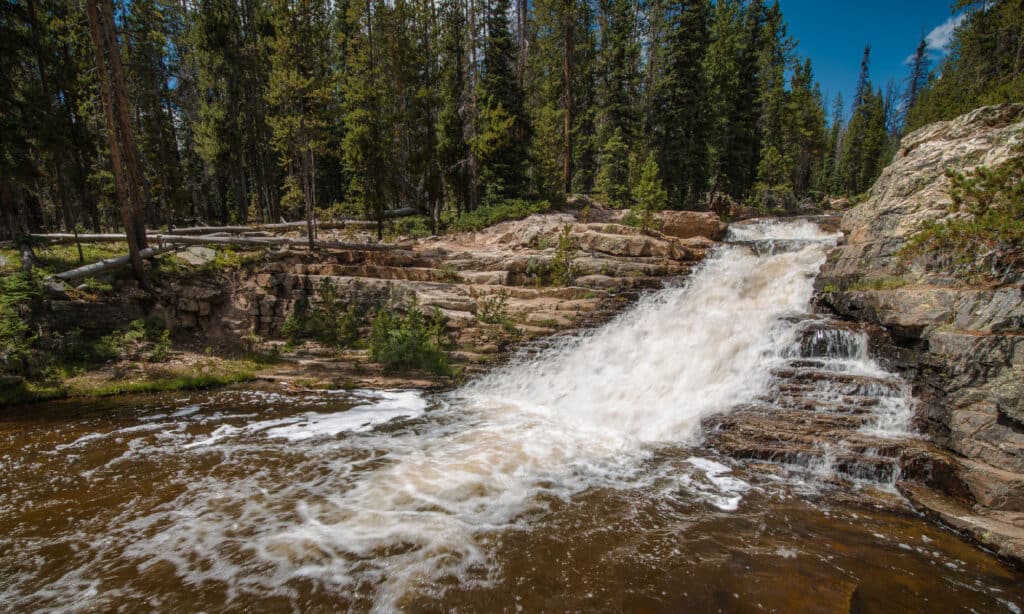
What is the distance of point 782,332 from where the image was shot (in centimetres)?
985

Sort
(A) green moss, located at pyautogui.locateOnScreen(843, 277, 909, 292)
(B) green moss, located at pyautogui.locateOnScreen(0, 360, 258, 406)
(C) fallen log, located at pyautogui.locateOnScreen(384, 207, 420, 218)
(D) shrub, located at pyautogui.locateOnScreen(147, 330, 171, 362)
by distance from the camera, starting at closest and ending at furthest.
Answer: (A) green moss, located at pyautogui.locateOnScreen(843, 277, 909, 292)
(B) green moss, located at pyautogui.locateOnScreen(0, 360, 258, 406)
(D) shrub, located at pyautogui.locateOnScreen(147, 330, 171, 362)
(C) fallen log, located at pyautogui.locateOnScreen(384, 207, 420, 218)

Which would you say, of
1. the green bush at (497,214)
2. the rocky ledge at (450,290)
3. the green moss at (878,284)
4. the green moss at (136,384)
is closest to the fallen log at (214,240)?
the rocky ledge at (450,290)

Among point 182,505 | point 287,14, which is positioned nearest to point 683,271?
point 182,505

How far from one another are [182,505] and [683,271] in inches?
611

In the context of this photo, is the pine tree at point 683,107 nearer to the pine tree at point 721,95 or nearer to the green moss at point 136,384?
the pine tree at point 721,95

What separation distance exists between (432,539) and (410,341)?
8157 millimetres

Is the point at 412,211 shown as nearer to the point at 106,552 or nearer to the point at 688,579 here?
the point at 106,552

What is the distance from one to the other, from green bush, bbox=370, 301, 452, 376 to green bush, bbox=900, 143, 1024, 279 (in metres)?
12.0

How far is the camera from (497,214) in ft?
73.7

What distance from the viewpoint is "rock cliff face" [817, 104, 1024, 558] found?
589 centimetres

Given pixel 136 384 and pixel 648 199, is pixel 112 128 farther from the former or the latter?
pixel 648 199

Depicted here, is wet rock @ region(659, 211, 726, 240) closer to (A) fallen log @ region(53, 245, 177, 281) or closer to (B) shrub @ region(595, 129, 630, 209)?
(B) shrub @ region(595, 129, 630, 209)

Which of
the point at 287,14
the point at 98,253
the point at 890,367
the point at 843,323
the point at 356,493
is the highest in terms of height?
the point at 287,14

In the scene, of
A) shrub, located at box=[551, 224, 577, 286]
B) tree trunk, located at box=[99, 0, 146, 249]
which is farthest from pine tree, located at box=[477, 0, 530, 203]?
tree trunk, located at box=[99, 0, 146, 249]
